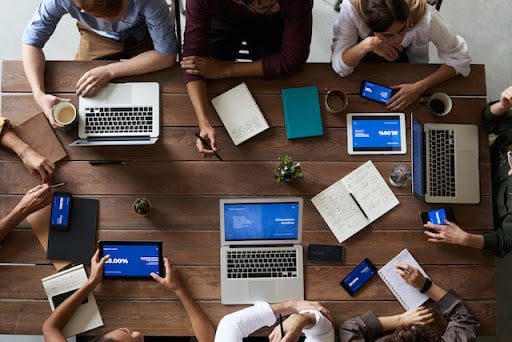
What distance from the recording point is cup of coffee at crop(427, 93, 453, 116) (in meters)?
2.24

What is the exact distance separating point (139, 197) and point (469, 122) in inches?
57.9

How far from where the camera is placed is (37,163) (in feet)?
7.11

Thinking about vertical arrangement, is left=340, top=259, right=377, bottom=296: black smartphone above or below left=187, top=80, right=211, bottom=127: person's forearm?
below

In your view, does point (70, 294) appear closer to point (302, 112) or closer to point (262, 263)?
point (262, 263)

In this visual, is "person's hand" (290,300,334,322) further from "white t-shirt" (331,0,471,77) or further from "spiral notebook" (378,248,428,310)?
"white t-shirt" (331,0,471,77)

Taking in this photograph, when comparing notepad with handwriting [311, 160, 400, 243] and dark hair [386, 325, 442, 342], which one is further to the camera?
notepad with handwriting [311, 160, 400, 243]

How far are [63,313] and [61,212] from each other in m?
0.41

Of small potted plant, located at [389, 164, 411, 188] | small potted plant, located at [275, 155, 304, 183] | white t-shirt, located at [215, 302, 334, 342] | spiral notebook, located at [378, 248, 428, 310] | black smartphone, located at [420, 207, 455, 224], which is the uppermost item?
small potted plant, located at [389, 164, 411, 188]

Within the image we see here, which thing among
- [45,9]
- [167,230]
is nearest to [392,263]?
[167,230]

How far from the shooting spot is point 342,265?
86.3 inches

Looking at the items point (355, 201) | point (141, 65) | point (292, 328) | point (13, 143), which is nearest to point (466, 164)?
point (355, 201)

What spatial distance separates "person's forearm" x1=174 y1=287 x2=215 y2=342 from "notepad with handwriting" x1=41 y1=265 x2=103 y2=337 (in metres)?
0.36

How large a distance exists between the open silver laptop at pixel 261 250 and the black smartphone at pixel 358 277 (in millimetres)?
189

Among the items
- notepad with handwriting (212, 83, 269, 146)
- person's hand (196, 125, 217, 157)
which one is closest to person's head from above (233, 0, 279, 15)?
notepad with handwriting (212, 83, 269, 146)
